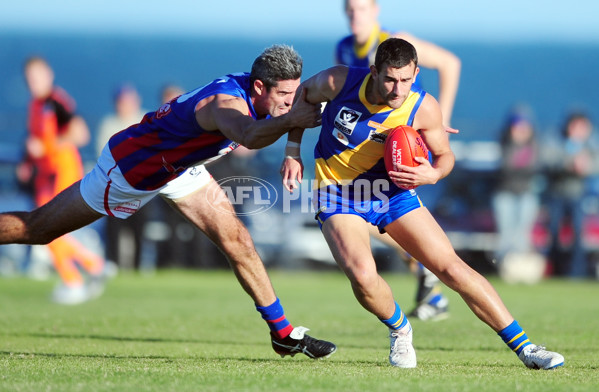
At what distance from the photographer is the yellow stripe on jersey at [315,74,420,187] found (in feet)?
21.5

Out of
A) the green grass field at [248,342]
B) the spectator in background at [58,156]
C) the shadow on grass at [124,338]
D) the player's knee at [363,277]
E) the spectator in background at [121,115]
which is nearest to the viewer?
the green grass field at [248,342]

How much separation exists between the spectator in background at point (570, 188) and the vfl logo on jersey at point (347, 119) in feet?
32.0

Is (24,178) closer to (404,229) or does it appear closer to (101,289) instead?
(101,289)

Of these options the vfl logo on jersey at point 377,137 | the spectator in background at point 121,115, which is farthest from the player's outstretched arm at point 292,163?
the spectator in background at point 121,115

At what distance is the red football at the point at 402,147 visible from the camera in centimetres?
638

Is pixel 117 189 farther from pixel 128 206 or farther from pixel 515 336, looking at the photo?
pixel 515 336

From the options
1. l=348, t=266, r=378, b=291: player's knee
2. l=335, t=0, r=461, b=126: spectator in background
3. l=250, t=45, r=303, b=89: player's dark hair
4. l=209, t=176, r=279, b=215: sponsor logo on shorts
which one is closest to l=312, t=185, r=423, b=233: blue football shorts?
l=348, t=266, r=378, b=291: player's knee

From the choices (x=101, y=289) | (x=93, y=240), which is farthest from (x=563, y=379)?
(x=93, y=240)

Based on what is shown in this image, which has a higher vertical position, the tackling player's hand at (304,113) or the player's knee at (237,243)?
the tackling player's hand at (304,113)

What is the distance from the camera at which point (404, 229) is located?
6730 millimetres

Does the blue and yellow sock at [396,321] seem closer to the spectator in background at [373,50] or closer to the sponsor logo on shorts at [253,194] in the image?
the spectator in background at [373,50]

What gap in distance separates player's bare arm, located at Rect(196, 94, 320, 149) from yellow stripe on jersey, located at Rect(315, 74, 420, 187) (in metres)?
0.35

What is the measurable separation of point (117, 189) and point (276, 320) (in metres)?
1.60

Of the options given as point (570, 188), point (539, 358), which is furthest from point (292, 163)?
point (570, 188)
